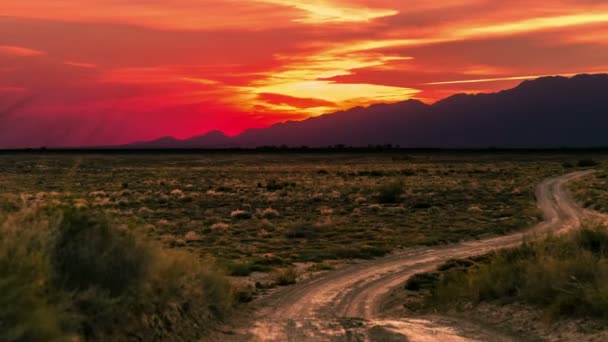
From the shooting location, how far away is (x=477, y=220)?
40.9 m

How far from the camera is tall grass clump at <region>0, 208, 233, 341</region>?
8633mm

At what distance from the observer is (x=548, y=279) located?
47.7ft

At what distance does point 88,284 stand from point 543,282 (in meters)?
9.89

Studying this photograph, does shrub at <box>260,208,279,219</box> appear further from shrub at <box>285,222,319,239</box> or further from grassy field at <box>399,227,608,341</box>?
grassy field at <box>399,227,608,341</box>

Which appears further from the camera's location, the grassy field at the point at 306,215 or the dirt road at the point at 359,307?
the grassy field at the point at 306,215

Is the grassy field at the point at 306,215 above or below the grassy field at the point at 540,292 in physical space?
below

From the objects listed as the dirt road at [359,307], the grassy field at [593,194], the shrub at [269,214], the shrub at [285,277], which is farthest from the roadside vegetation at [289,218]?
the grassy field at [593,194]

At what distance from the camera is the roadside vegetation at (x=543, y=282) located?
13.4 meters

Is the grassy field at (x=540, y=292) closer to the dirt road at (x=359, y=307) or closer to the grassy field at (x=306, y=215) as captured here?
the dirt road at (x=359, y=307)

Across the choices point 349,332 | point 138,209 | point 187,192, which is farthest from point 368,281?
point 187,192

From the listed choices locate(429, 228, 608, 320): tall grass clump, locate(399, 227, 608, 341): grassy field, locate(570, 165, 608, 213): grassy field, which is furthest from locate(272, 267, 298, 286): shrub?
locate(570, 165, 608, 213): grassy field

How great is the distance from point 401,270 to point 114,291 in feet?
48.3

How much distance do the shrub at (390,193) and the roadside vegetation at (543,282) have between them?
109 ft

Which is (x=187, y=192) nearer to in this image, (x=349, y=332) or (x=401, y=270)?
(x=401, y=270)
